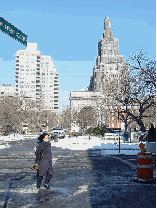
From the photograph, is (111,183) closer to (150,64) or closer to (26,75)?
(150,64)

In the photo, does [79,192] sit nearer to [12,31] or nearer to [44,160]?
[44,160]

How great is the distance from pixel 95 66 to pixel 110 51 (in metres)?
12.3

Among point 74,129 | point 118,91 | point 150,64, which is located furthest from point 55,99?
point 150,64

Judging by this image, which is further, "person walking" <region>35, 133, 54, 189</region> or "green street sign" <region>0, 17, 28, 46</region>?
"green street sign" <region>0, 17, 28, 46</region>

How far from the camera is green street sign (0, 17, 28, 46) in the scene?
1727 centimetres

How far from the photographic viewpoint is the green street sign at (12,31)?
17.3 metres

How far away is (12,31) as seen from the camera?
17531mm

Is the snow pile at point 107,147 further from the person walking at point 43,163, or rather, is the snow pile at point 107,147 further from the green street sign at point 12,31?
the person walking at point 43,163

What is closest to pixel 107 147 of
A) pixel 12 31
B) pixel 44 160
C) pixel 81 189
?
pixel 12 31

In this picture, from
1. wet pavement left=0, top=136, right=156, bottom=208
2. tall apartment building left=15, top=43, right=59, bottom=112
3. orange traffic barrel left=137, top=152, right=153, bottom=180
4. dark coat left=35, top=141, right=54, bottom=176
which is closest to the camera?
wet pavement left=0, top=136, right=156, bottom=208

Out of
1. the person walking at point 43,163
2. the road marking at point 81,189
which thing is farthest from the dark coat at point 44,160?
the road marking at point 81,189

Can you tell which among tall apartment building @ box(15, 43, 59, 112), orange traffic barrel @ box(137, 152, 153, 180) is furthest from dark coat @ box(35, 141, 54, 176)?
tall apartment building @ box(15, 43, 59, 112)

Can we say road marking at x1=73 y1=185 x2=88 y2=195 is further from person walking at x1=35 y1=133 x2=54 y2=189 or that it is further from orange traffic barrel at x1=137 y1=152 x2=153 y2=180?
orange traffic barrel at x1=137 y1=152 x2=153 y2=180

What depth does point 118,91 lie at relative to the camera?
4397 cm
